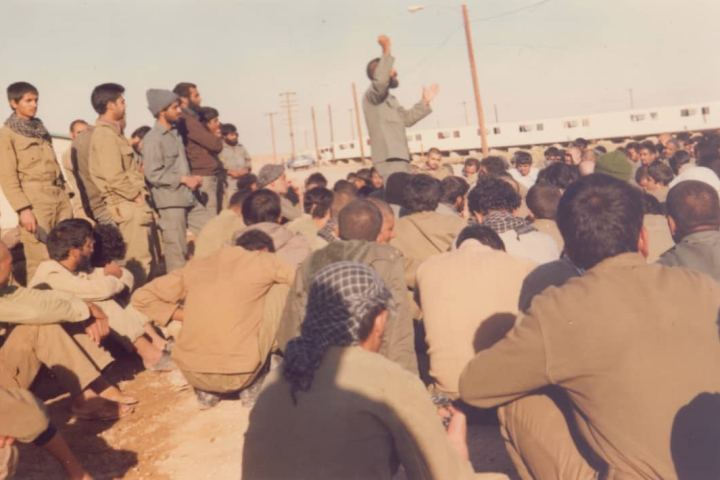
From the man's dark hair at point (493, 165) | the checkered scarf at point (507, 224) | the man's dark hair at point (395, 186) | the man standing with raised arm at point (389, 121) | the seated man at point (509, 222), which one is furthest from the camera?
the man's dark hair at point (493, 165)

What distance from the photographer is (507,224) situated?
4727mm

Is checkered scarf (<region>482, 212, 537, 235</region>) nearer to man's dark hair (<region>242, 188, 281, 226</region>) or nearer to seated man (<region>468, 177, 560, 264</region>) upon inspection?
seated man (<region>468, 177, 560, 264</region>)

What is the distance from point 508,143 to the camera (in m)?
Result: 60.6

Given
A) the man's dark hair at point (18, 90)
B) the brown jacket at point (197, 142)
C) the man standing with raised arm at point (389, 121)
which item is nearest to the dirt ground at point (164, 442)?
the man's dark hair at point (18, 90)

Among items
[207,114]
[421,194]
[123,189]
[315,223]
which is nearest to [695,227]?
[421,194]

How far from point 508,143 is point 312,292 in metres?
60.7

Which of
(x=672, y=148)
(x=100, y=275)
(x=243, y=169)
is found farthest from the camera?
(x=672, y=148)

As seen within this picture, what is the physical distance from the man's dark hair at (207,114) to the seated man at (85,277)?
11.3 ft

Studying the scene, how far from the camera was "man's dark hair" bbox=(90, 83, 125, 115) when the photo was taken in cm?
635

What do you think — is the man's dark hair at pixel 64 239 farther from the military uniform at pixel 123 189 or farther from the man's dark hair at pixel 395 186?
the man's dark hair at pixel 395 186

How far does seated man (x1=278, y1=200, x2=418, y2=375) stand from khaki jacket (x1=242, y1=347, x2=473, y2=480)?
1.68m

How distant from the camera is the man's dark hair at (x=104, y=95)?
6.35 metres

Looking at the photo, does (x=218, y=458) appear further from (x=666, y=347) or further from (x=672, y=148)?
(x=672, y=148)

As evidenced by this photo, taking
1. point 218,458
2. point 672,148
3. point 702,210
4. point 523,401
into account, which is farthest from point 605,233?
point 672,148
